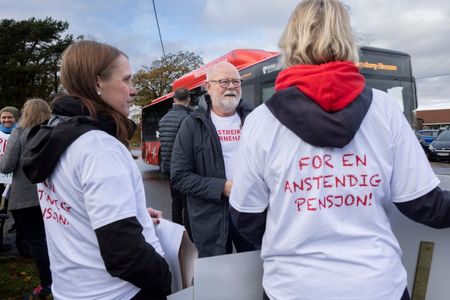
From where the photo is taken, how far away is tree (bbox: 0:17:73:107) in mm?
43219

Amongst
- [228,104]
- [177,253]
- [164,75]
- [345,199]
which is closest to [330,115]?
[345,199]

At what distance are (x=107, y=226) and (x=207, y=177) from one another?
1360 millimetres

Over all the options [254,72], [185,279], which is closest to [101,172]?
[185,279]

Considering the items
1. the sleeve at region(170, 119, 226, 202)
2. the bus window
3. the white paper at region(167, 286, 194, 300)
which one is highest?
the bus window

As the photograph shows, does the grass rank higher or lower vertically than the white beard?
lower

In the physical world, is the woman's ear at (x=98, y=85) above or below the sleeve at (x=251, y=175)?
above

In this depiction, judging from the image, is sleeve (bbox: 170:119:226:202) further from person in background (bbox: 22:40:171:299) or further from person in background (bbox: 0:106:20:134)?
person in background (bbox: 0:106:20:134)

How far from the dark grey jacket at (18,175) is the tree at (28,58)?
41.4m

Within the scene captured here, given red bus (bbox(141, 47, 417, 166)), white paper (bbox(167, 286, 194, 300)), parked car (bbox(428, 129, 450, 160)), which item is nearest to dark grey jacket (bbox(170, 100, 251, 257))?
white paper (bbox(167, 286, 194, 300))

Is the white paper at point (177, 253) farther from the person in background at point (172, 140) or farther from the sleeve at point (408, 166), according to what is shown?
the person in background at point (172, 140)

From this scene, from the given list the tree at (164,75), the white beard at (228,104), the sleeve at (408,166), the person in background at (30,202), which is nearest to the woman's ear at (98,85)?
the sleeve at (408,166)

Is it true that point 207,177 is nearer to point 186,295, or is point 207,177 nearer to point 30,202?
point 186,295

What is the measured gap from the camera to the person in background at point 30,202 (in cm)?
358

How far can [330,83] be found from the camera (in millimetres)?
1182
